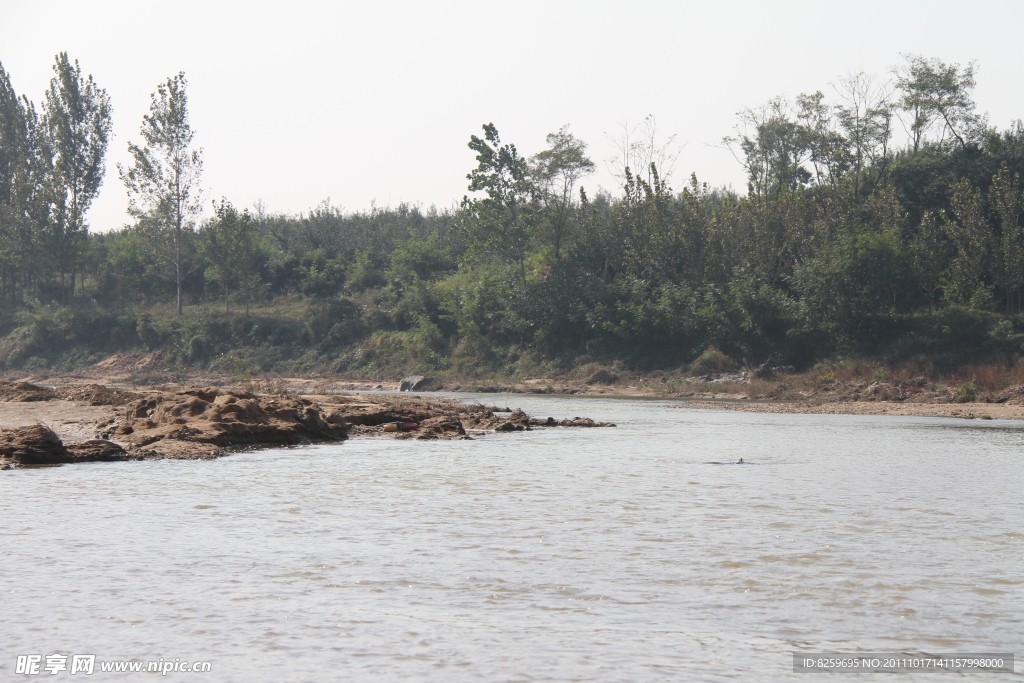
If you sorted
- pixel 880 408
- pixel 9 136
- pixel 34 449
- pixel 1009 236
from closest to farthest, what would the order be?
pixel 34 449 < pixel 880 408 < pixel 1009 236 < pixel 9 136

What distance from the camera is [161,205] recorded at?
58906 mm

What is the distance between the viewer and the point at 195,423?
57.0 ft

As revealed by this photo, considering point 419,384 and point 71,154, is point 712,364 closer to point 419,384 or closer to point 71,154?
point 419,384

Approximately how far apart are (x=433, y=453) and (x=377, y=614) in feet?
34.2

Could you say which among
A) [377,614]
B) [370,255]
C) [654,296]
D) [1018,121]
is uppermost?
[1018,121]

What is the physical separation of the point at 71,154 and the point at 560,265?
123 feet

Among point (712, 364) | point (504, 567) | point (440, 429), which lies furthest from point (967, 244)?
point (504, 567)

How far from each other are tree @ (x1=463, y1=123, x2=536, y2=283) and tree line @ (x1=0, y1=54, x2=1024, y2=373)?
14 cm

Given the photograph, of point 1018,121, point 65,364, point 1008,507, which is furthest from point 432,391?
point 1018,121

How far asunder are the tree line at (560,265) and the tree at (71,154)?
15 cm

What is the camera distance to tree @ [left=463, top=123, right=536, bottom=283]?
175ft

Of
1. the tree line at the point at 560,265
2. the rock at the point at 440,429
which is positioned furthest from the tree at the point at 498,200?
the rock at the point at 440,429

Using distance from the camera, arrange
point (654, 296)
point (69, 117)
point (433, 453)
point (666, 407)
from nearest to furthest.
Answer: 1. point (433, 453)
2. point (666, 407)
3. point (654, 296)
4. point (69, 117)

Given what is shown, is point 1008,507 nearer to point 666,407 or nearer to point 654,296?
point 666,407
